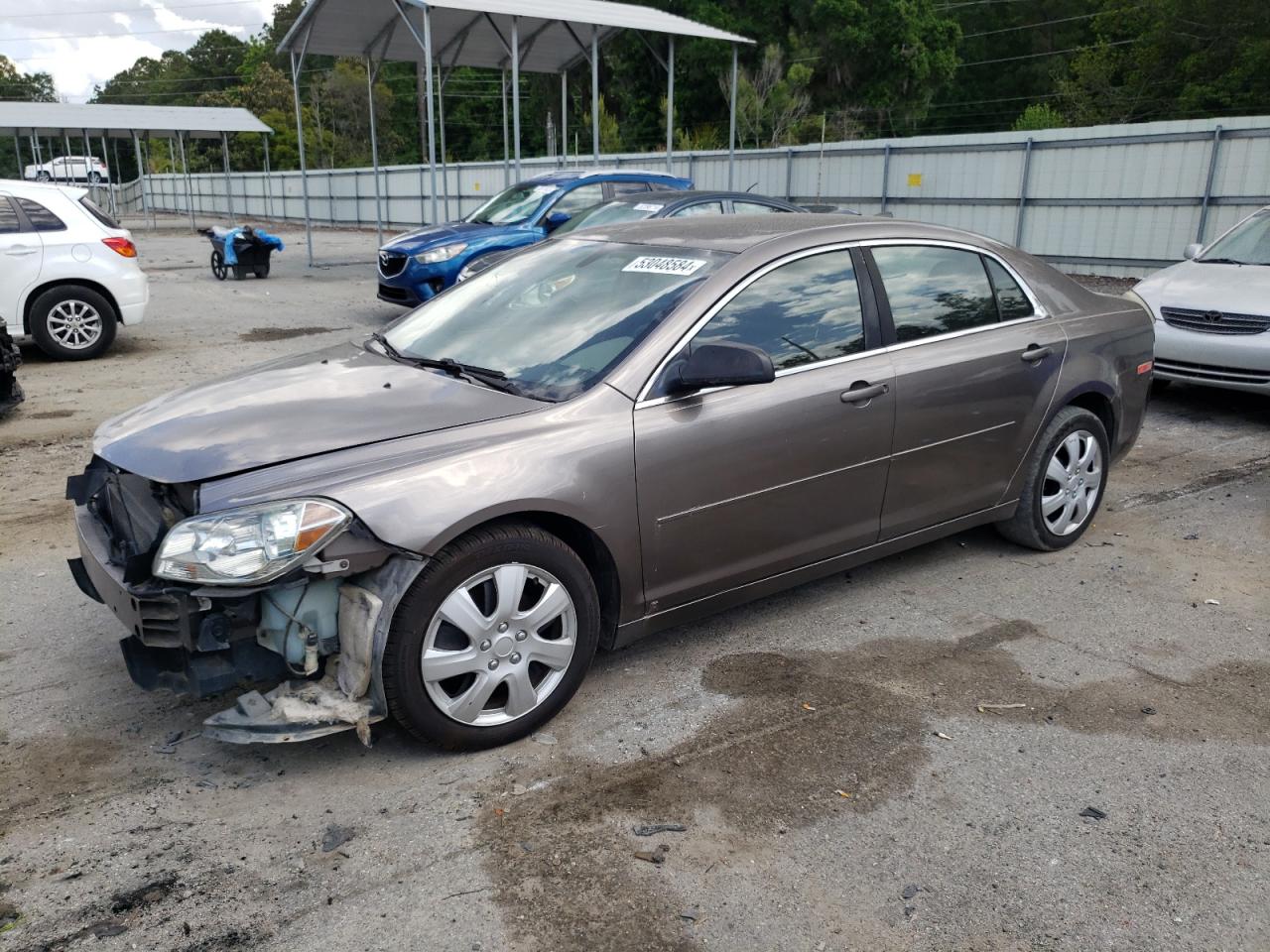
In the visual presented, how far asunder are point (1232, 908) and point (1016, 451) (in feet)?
7.80

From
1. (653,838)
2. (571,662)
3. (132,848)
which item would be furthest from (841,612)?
(132,848)

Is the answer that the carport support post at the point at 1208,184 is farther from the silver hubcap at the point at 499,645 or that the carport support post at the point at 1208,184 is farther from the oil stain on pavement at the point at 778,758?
the silver hubcap at the point at 499,645

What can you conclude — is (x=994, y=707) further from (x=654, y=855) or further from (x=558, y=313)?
(x=558, y=313)

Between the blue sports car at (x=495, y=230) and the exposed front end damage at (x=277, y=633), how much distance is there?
8.43 meters

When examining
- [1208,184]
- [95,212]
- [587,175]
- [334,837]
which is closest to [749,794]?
[334,837]

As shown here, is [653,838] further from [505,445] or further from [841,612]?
[841,612]

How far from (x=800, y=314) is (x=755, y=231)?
1.41 feet

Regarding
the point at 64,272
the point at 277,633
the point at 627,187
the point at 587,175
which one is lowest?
the point at 277,633

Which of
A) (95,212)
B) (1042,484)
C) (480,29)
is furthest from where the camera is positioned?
(480,29)

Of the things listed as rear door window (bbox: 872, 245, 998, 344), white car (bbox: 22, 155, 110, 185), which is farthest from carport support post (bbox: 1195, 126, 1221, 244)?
white car (bbox: 22, 155, 110, 185)

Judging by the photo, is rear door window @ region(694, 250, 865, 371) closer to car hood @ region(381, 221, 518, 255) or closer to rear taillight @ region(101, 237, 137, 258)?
rear taillight @ region(101, 237, 137, 258)

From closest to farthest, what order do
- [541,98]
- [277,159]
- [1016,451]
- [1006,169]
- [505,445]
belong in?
[505,445], [1016,451], [1006,169], [541,98], [277,159]

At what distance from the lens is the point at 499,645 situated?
3.22 metres

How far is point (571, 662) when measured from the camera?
3.43 meters
